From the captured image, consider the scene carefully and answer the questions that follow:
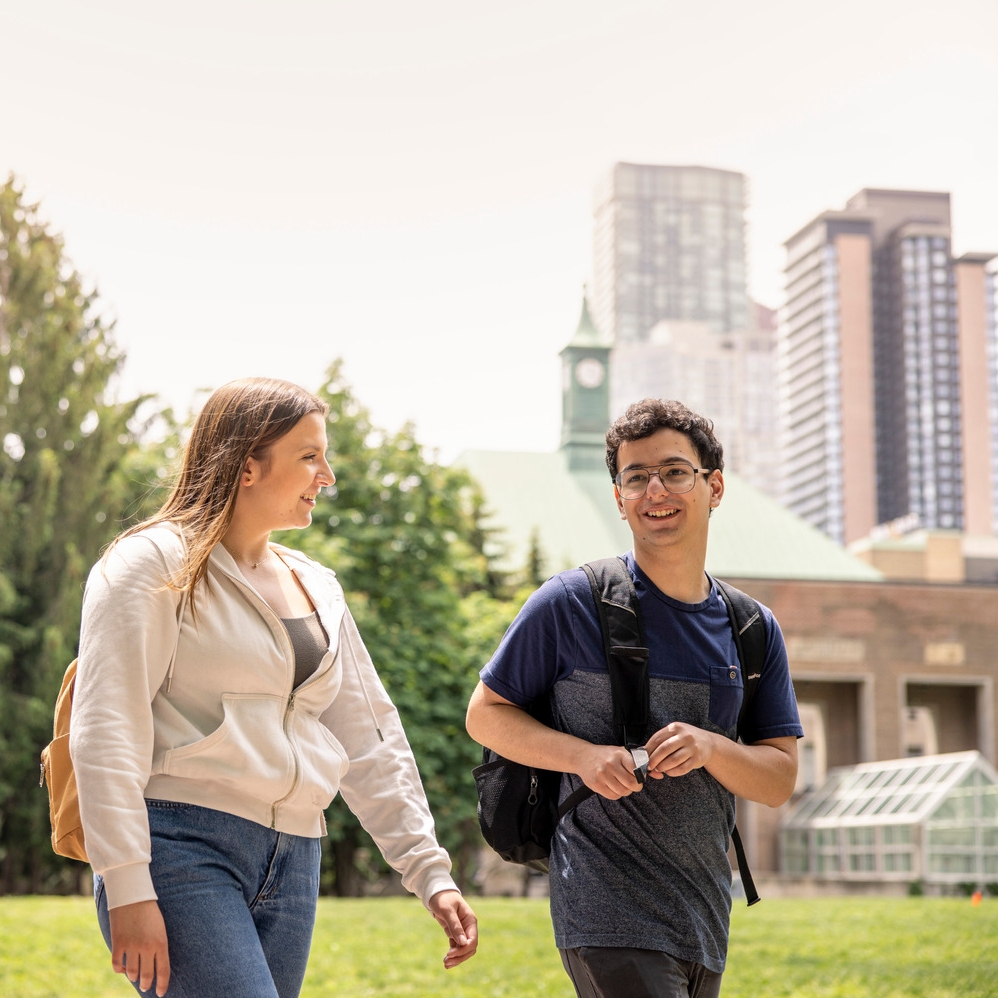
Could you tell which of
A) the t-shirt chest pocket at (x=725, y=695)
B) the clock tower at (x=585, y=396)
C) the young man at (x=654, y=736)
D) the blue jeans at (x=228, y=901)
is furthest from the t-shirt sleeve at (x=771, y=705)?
the clock tower at (x=585, y=396)

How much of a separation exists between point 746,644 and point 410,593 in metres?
25.6

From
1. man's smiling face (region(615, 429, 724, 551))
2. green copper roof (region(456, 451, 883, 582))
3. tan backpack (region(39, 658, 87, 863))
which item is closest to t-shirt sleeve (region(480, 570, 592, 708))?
man's smiling face (region(615, 429, 724, 551))

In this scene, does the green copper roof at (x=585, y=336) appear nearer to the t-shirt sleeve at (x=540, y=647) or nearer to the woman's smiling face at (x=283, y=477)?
the t-shirt sleeve at (x=540, y=647)

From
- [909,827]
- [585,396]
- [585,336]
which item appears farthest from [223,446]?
[585,336]

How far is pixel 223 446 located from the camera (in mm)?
3139

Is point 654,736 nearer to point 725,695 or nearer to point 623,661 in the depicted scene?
point 623,661

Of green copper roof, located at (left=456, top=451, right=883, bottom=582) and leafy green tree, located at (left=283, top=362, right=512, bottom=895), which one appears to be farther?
green copper roof, located at (left=456, top=451, right=883, bottom=582)

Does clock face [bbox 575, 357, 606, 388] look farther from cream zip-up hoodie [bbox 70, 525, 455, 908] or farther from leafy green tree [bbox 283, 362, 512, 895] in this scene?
cream zip-up hoodie [bbox 70, 525, 455, 908]

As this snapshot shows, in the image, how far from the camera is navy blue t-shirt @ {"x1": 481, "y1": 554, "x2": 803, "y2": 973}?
3123 mm

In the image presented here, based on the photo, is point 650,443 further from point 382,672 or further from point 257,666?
point 382,672

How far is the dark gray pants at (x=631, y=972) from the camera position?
10.0 feet

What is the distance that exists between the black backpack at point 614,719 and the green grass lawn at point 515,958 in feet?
23.4

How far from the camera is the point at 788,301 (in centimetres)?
16338

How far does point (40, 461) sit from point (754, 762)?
25.8 m
